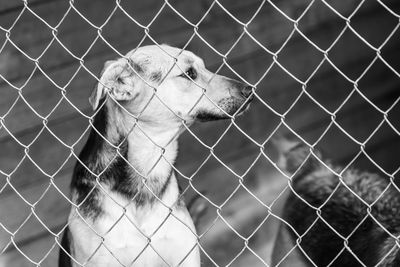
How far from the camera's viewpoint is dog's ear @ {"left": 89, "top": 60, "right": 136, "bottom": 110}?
3.60m

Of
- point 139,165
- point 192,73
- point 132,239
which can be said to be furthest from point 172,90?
point 132,239

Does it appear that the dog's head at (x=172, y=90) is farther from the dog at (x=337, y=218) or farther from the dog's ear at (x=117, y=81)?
the dog at (x=337, y=218)

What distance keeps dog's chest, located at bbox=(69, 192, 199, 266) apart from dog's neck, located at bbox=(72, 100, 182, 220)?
0.08 meters

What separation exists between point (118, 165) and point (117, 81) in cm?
40

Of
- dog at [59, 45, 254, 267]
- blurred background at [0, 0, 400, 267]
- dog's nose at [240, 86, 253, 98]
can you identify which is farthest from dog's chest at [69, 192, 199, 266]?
dog's nose at [240, 86, 253, 98]

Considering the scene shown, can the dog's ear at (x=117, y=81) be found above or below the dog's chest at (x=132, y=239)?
above

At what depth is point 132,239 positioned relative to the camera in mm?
3705

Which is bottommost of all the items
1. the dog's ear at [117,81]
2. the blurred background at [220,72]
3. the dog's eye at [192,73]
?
the blurred background at [220,72]

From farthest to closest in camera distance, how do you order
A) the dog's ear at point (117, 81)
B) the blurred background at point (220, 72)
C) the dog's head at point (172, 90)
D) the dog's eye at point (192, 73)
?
1. the blurred background at point (220, 72)
2. the dog's eye at point (192, 73)
3. the dog's head at point (172, 90)
4. the dog's ear at point (117, 81)

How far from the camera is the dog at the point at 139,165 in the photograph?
12.1ft

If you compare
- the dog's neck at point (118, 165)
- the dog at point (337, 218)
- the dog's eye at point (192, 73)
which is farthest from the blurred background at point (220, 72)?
the dog's eye at point (192, 73)

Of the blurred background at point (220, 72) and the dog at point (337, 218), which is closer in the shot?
the dog at point (337, 218)

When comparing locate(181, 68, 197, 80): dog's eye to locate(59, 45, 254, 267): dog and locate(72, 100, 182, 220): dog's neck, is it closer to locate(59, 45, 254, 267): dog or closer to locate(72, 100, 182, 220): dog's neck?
locate(59, 45, 254, 267): dog

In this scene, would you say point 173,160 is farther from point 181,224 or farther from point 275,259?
point 275,259
